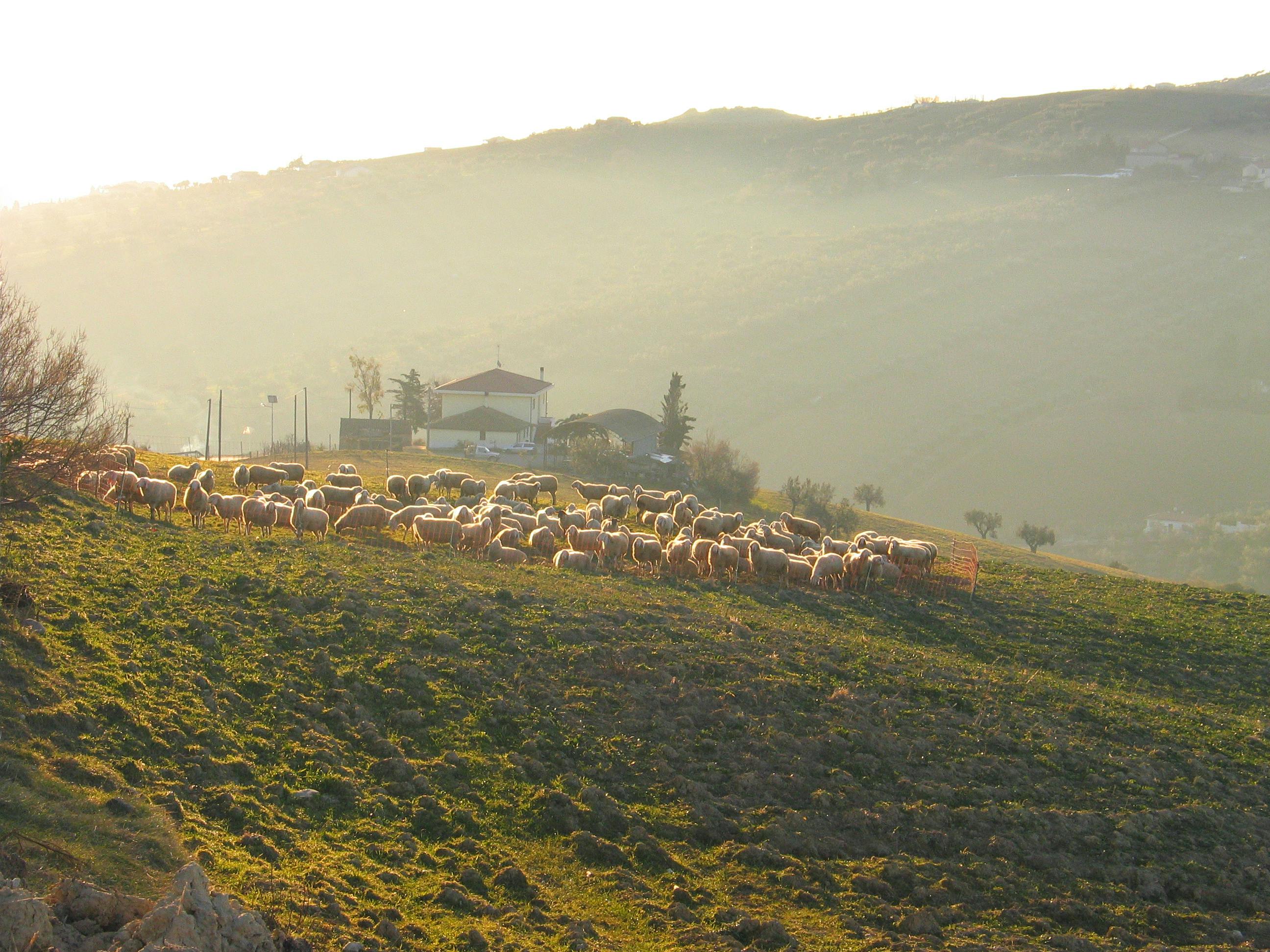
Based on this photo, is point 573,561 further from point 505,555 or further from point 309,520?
point 309,520

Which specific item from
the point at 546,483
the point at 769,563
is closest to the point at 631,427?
the point at 546,483

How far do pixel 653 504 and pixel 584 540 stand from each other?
395 inches

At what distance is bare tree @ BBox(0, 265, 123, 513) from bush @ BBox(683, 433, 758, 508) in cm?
3927

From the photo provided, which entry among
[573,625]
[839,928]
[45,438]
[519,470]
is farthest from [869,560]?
[519,470]

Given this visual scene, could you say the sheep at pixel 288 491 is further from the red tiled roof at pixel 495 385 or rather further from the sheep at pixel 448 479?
the red tiled roof at pixel 495 385

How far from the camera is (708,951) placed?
10.6m

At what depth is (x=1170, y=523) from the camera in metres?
99.9

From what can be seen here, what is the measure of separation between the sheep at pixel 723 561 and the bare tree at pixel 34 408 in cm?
1432

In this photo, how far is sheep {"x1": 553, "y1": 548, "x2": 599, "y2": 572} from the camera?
2614 cm

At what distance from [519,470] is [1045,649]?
34.7 meters

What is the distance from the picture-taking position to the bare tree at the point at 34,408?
1691 cm

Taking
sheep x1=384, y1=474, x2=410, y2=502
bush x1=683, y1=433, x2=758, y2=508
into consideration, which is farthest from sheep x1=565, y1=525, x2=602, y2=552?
bush x1=683, y1=433, x2=758, y2=508

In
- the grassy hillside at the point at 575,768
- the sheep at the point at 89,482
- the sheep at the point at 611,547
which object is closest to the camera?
the grassy hillside at the point at 575,768

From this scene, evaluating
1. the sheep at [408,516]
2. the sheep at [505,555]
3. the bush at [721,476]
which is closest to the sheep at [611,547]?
the sheep at [505,555]
